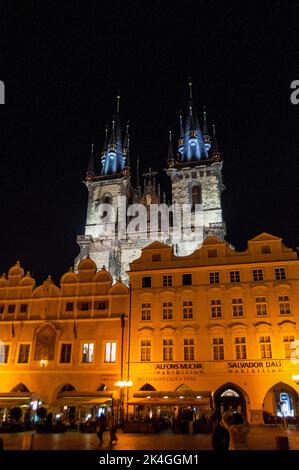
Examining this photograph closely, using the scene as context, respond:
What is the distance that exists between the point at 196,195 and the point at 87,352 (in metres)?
37.7

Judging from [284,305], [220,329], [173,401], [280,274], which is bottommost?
[173,401]

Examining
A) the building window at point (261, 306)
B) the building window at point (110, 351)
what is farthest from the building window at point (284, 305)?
the building window at point (110, 351)

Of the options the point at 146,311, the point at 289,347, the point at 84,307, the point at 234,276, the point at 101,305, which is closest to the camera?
the point at 289,347

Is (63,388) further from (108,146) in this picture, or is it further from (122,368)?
(108,146)

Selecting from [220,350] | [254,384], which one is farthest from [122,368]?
[254,384]

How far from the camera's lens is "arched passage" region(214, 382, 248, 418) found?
105 ft

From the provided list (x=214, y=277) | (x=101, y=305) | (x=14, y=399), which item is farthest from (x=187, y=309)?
(x=14, y=399)

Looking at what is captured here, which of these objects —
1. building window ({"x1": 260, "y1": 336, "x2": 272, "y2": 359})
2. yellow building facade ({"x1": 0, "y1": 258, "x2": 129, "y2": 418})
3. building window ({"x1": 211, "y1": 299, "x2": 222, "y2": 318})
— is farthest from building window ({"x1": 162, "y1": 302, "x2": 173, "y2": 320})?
building window ({"x1": 260, "y1": 336, "x2": 272, "y2": 359})

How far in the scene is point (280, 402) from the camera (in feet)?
115

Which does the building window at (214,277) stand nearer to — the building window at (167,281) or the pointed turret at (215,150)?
the building window at (167,281)

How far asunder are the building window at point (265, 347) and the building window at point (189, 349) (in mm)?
5276

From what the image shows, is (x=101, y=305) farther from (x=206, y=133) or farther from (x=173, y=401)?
(x=206, y=133)

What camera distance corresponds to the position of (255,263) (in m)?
35.0

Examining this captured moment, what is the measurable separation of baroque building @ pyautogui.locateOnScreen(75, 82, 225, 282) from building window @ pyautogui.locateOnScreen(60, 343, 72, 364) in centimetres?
2564
